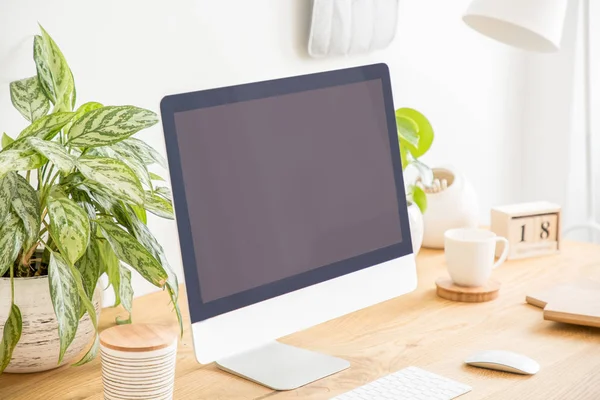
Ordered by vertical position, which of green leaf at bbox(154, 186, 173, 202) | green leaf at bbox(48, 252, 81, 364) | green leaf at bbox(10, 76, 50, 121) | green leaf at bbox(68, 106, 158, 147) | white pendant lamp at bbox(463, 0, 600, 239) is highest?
white pendant lamp at bbox(463, 0, 600, 239)

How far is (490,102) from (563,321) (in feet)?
3.75

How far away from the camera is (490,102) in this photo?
2568mm

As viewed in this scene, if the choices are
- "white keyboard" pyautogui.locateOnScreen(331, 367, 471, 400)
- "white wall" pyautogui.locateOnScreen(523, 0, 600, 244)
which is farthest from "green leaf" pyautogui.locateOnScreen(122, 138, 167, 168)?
"white wall" pyautogui.locateOnScreen(523, 0, 600, 244)

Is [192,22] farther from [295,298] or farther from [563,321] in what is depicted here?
[563,321]

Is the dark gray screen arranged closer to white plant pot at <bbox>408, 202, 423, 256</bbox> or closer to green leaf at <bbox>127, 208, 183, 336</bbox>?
green leaf at <bbox>127, 208, 183, 336</bbox>

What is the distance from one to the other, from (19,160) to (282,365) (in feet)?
1.69

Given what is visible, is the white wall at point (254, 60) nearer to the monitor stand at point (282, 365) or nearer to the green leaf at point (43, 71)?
the green leaf at point (43, 71)

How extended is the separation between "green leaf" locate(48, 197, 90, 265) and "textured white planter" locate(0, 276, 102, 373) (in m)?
0.16

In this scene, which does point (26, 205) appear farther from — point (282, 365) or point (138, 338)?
point (282, 365)

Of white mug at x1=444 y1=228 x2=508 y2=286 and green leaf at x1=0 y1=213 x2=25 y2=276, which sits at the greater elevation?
green leaf at x1=0 y1=213 x2=25 y2=276

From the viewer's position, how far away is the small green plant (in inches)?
73.1

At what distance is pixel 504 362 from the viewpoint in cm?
136

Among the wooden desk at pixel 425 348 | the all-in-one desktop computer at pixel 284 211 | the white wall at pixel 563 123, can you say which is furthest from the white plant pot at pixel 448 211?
the white wall at pixel 563 123

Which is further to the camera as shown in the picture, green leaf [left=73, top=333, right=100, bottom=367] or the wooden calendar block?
the wooden calendar block
